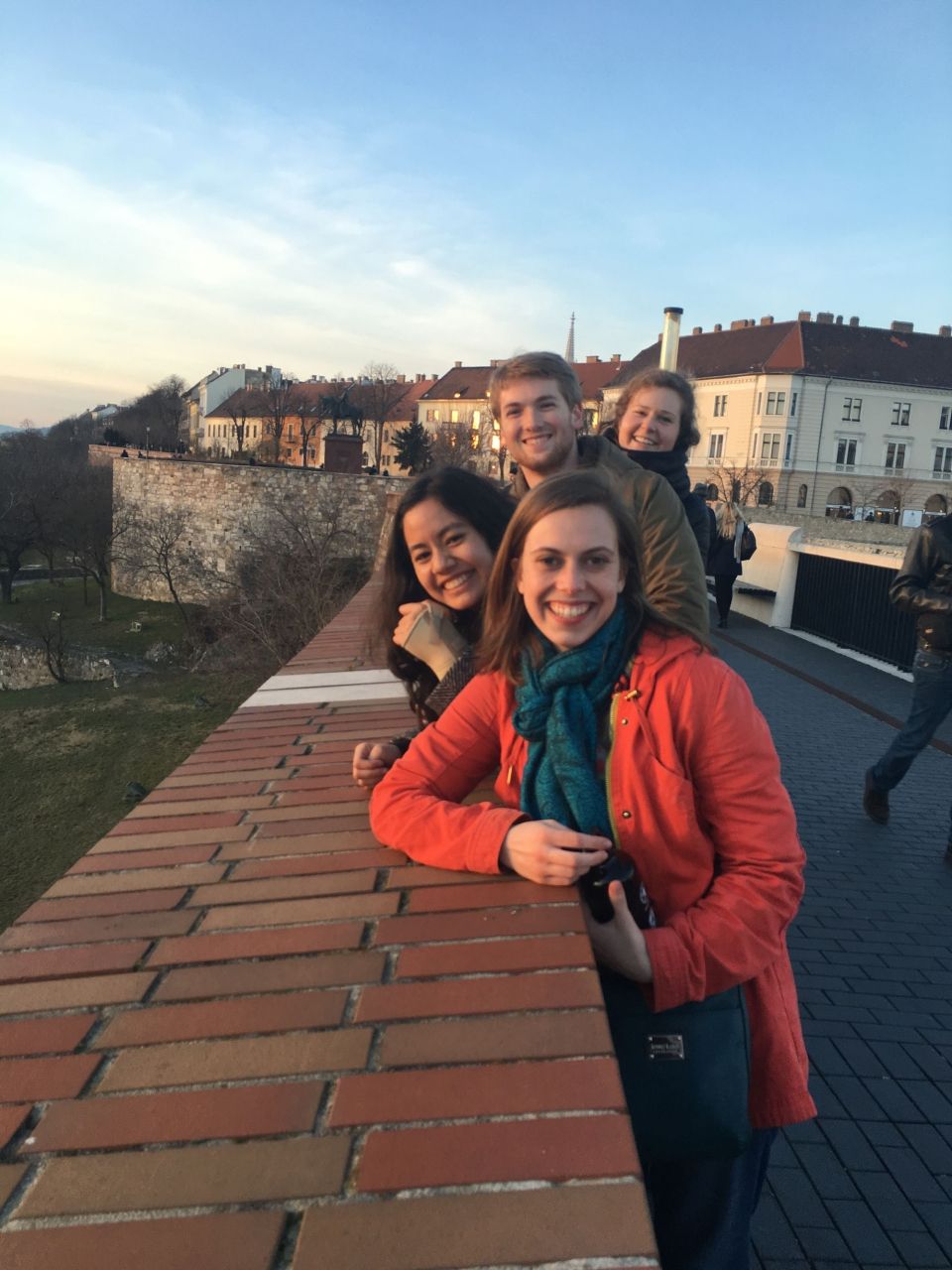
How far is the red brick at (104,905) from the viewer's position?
1.61 metres

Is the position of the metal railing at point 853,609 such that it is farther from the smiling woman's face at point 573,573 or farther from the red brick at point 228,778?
the smiling woman's face at point 573,573

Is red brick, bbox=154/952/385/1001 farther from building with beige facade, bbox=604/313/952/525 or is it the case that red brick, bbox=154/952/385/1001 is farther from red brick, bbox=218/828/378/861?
building with beige facade, bbox=604/313/952/525

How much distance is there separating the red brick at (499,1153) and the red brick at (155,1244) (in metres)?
0.12

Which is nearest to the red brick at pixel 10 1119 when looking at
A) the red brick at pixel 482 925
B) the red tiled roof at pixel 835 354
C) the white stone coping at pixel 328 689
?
the red brick at pixel 482 925

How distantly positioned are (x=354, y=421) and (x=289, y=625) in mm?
50023

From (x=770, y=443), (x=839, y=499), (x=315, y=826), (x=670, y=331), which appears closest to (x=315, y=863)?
(x=315, y=826)

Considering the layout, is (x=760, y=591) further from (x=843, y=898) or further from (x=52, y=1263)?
(x=52, y=1263)

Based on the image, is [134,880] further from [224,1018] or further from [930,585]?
[930,585]

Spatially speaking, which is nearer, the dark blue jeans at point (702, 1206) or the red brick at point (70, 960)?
the red brick at point (70, 960)

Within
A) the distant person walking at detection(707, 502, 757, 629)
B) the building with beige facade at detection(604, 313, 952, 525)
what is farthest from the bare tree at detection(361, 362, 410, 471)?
the distant person walking at detection(707, 502, 757, 629)

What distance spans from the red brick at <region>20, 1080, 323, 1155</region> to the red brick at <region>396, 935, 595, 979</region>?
0.27 m

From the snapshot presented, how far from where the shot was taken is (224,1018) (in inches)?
49.9

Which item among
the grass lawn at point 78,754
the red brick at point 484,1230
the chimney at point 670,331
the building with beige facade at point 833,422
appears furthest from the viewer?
the building with beige facade at point 833,422

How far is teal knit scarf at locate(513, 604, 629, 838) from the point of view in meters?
1.60
